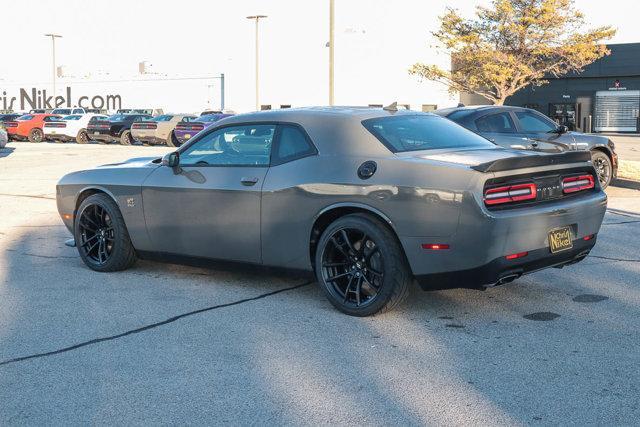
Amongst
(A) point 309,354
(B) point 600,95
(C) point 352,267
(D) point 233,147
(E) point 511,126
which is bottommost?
(A) point 309,354

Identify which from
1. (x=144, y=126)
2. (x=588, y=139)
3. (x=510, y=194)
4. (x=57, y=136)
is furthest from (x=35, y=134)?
(x=510, y=194)

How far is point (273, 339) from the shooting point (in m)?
5.25

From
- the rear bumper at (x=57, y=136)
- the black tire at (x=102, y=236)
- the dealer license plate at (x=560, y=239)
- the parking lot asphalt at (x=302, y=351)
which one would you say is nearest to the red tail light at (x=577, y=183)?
the dealer license plate at (x=560, y=239)

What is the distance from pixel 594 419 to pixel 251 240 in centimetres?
317

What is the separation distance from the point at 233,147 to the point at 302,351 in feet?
7.30

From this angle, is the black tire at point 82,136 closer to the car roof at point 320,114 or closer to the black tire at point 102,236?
the black tire at point 102,236

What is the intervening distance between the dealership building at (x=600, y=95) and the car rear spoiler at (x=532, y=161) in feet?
163

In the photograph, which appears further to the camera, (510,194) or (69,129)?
(69,129)

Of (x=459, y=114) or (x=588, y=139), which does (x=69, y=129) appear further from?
(x=588, y=139)

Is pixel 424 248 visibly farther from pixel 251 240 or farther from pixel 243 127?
pixel 243 127

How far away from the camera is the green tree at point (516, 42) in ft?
151

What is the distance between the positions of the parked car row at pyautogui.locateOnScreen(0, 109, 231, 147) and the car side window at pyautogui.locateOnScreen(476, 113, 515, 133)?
1971cm

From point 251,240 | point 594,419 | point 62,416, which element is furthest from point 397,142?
point 62,416

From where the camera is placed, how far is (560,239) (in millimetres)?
5684
